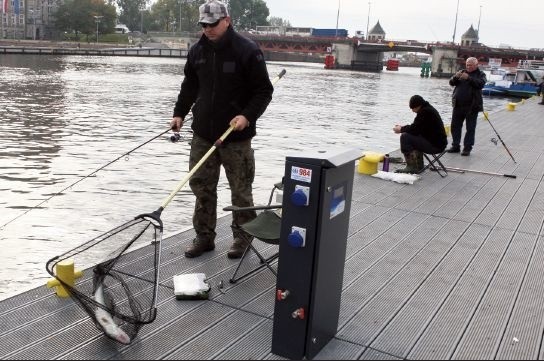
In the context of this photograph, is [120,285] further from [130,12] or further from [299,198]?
[130,12]

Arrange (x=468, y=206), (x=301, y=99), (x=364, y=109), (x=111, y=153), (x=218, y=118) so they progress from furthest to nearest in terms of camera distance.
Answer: (x=301, y=99)
(x=364, y=109)
(x=111, y=153)
(x=468, y=206)
(x=218, y=118)

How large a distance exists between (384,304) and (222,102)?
6.73 ft

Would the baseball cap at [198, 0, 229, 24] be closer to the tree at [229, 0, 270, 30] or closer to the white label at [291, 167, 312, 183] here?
the white label at [291, 167, 312, 183]

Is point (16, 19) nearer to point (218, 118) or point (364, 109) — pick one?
point (364, 109)

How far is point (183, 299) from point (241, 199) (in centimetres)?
108

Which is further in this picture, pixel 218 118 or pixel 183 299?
pixel 218 118

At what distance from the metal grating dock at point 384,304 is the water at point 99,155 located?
3.48ft

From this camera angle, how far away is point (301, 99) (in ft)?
113

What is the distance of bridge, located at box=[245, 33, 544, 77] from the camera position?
284 ft

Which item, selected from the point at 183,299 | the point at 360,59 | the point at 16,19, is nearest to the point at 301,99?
the point at 183,299

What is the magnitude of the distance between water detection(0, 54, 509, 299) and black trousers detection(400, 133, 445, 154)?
79.1 inches

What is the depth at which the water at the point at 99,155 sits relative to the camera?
298 inches

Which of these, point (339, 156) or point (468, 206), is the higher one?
point (339, 156)

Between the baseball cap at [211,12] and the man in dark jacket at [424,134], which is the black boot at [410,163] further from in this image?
the baseball cap at [211,12]
